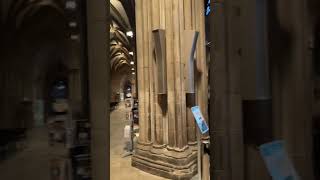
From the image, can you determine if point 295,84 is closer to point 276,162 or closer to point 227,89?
point 227,89

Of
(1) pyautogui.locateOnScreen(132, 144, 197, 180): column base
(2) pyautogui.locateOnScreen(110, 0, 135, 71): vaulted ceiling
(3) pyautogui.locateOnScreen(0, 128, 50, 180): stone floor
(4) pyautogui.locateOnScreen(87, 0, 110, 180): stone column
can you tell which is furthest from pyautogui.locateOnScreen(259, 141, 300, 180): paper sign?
(2) pyautogui.locateOnScreen(110, 0, 135, 71): vaulted ceiling

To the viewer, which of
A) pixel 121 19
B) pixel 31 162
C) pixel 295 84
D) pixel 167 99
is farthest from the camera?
pixel 121 19

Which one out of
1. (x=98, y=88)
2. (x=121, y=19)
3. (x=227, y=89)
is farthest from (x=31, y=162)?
(x=121, y=19)

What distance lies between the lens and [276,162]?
1.11 meters

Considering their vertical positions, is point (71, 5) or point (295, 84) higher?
point (71, 5)

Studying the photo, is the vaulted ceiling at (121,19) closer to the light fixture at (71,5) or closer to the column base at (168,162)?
the column base at (168,162)

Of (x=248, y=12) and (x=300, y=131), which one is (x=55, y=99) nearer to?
(x=248, y=12)

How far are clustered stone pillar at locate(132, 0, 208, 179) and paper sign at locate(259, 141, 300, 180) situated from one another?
16.4 ft

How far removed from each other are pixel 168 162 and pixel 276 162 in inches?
207

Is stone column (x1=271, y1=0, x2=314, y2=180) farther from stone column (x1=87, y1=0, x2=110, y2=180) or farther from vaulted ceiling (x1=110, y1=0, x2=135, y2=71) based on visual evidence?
vaulted ceiling (x1=110, y1=0, x2=135, y2=71)

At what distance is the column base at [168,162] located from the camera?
6.00 meters

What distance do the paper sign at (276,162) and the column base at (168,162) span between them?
4.98 m

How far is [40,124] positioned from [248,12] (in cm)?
119

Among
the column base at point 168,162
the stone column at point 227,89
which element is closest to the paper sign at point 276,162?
the stone column at point 227,89
